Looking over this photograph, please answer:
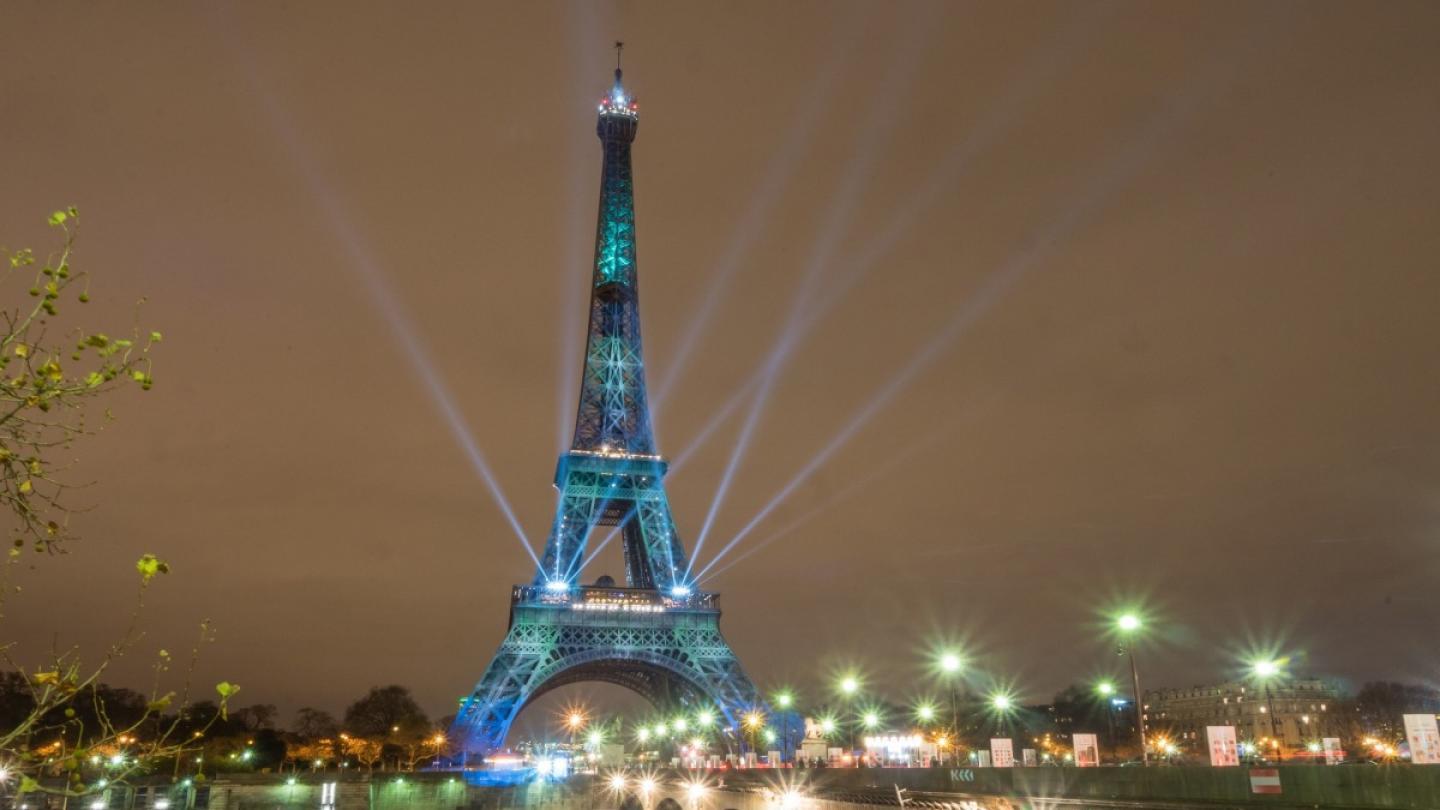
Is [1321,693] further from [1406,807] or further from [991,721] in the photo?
[1406,807]

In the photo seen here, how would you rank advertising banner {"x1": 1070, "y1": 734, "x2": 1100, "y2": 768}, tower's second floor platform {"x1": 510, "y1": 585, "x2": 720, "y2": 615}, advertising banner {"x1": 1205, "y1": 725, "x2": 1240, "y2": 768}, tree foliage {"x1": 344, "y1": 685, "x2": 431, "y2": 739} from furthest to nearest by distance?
tree foliage {"x1": 344, "y1": 685, "x2": 431, "y2": 739} < tower's second floor platform {"x1": 510, "y1": 585, "x2": 720, "y2": 615} < advertising banner {"x1": 1070, "y1": 734, "x2": 1100, "y2": 768} < advertising banner {"x1": 1205, "y1": 725, "x2": 1240, "y2": 768}

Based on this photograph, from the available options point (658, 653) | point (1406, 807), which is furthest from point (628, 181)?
point (1406, 807)

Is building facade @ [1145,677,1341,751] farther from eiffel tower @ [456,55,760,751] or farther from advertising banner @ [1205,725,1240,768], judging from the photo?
advertising banner @ [1205,725,1240,768]

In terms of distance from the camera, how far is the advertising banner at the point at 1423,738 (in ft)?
95.6

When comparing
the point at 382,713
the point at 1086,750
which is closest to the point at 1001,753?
the point at 1086,750

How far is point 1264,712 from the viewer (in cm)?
15175

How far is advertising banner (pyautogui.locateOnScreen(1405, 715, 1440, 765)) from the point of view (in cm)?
2912

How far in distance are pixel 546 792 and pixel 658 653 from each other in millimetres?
14649

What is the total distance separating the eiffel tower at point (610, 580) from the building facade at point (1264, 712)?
3547 inches

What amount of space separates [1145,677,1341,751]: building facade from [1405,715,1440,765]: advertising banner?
125704 mm

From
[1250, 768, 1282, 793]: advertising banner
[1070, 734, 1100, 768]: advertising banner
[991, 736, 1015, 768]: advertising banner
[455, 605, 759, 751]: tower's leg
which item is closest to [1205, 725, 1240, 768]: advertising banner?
[1250, 768, 1282, 793]: advertising banner

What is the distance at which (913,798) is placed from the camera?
3712 cm

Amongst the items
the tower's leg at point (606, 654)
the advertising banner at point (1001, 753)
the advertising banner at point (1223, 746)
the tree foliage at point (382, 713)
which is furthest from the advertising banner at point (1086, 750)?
the tree foliage at point (382, 713)

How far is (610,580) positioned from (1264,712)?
111m
